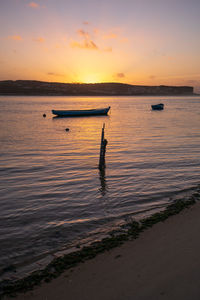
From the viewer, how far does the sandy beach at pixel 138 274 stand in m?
4.82

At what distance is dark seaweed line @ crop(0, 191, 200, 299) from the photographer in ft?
17.5

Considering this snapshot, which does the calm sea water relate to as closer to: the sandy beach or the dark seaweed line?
the dark seaweed line

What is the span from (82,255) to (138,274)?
1676mm

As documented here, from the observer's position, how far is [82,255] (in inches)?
251

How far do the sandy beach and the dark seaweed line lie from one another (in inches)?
7.8

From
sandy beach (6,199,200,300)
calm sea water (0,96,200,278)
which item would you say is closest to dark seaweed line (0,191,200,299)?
sandy beach (6,199,200,300)

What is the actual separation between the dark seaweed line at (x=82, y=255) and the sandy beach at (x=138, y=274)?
198mm

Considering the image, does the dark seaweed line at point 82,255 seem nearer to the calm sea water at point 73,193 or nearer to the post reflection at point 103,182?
→ the calm sea water at point 73,193

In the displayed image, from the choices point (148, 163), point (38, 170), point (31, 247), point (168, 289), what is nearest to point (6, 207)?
point (31, 247)

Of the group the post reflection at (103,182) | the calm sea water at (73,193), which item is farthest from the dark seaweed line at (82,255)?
the post reflection at (103,182)

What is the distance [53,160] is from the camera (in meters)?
17.8

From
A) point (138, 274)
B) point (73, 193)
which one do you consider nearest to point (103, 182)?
point (73, 193)

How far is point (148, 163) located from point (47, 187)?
748 cm

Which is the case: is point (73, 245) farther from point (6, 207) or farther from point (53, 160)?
point (53, 160)
